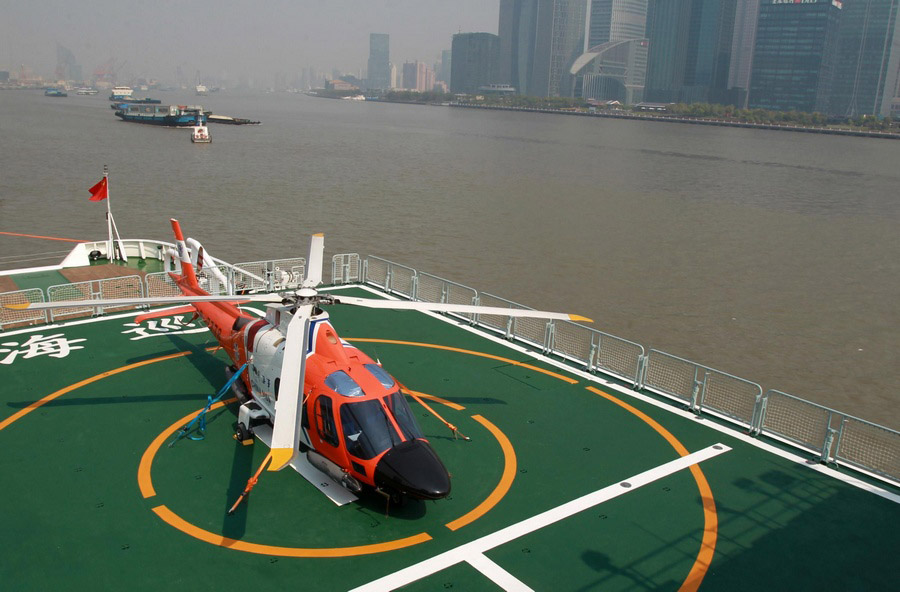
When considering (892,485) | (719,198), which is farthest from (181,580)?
(719,198)

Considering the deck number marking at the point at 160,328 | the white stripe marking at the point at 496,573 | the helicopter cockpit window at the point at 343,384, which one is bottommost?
the white stripe marking at the point at 496,573

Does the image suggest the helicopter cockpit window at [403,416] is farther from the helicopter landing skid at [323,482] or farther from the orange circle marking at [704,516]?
the orange circle marking at [704,516]

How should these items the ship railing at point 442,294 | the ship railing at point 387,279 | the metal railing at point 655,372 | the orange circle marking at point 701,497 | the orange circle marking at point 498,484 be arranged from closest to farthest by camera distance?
the orange circle marking at point 701,497 < the orange circle marking at point 498,484 < the metal railing at point 655,372 < the ship railing at point 442,294 < the ship railing at point 387,279

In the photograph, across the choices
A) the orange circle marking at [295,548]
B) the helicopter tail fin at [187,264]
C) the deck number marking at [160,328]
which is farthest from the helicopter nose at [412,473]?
the deck number marking at [160,328]

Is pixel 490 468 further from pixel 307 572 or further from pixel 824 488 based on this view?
pixel 824 488

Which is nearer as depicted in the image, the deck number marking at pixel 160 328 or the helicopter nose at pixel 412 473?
the helicopter nose at pixel 412 473

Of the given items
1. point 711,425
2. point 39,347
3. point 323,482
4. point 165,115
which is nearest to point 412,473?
point 323,482

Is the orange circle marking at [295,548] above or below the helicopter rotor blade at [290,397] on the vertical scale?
Result: below
